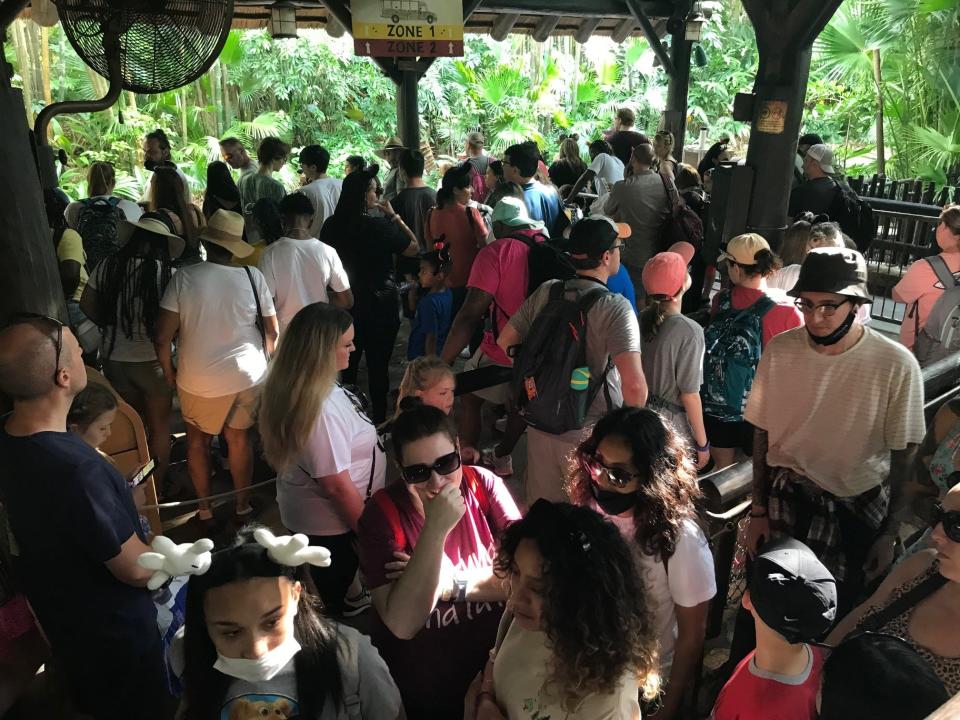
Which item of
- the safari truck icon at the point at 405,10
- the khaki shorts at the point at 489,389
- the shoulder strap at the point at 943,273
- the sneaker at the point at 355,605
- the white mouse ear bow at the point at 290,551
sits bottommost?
the sneaker at the point at 355,605

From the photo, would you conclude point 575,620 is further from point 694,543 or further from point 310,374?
point 310,374

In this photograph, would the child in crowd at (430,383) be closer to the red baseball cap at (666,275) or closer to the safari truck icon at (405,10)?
the red baseball cap at (666,275)

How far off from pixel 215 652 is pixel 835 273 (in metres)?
2.08

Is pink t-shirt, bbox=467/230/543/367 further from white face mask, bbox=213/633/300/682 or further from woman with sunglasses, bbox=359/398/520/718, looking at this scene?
white face mask, bbox=213/633/300/682

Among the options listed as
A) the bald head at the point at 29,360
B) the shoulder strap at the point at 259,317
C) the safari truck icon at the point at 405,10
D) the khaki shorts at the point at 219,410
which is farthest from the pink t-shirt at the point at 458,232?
the safari truck icon at the point at 405,10

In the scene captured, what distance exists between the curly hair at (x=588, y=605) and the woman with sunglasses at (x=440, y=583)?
1.27 feet

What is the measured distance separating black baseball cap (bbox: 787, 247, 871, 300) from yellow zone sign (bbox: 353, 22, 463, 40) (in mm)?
6434

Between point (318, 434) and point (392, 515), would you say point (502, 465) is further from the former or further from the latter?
point (392, 515)

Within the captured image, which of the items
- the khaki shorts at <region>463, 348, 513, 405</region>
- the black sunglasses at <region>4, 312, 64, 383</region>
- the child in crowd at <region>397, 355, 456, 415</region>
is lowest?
the khaki shorts at <region>463, 348, 513, 405</region>

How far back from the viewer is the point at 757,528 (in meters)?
2.77

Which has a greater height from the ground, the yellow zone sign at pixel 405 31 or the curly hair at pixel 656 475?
the yellow zone sign at pixel 405 31

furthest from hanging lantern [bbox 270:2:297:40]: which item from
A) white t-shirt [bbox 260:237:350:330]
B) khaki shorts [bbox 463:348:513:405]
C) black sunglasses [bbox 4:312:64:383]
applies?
black sunglasses [bbox 4:312:64:383]

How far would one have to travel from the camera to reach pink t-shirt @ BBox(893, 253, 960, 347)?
401 centimetres

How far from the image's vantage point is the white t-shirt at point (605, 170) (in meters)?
7.73
